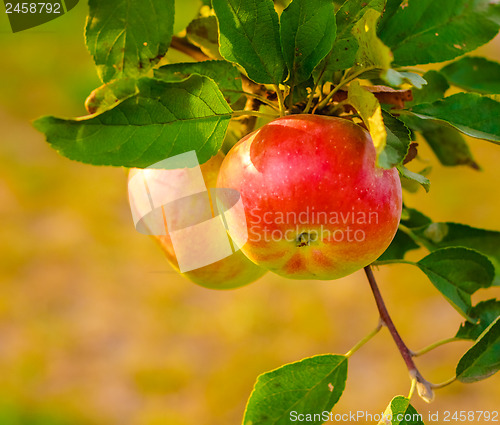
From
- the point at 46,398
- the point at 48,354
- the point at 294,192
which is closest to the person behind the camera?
the point at 294,192

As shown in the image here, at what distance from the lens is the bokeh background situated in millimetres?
2252

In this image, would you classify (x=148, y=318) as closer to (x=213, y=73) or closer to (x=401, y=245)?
(x=401, y=245)

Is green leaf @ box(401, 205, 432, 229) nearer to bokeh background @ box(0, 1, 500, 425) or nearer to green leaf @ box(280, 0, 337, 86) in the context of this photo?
green leaf @ box(280, 0, 337, 86)

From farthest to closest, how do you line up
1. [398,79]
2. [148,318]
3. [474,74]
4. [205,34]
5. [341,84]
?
[148,318]
[474,74]
[205,34]
[341,84]
[398,79]

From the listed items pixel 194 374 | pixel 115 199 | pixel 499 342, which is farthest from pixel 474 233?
pixel 115 199

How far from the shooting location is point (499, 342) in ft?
1.87

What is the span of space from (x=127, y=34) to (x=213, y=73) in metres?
0.08

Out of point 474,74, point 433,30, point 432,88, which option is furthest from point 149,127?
point 474,74

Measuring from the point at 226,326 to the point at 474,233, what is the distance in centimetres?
189

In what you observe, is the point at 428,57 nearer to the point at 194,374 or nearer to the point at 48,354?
the point at 194,374

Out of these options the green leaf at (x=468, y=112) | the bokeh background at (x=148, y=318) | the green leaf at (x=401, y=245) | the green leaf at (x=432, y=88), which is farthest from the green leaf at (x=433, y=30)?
the bokeh background at (x=148, y=318)

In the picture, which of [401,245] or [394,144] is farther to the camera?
[401,245]

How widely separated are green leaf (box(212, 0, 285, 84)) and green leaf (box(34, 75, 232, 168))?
0.14 ft

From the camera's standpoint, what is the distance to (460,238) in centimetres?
71
